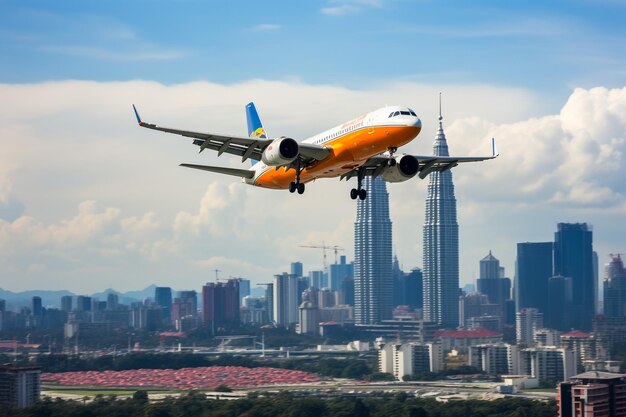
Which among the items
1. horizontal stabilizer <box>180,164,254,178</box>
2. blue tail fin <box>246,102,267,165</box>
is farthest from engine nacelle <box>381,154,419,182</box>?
blue tail fin <box>246,102,267,165</box>

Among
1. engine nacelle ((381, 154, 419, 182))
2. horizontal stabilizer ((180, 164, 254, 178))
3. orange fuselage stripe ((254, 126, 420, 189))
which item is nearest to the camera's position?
orange fuselage stripe ((254, 126, 420, 189))

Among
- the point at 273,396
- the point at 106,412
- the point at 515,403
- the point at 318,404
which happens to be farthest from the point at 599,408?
the point at 106,412

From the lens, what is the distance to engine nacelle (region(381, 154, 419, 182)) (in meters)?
83.2

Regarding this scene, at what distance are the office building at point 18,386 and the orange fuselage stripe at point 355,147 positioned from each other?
85.1m

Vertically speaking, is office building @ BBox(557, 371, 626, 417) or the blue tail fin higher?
the blue tail fin

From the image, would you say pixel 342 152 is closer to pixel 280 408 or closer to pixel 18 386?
pixel 280 408

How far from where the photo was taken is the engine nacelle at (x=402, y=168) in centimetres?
8319

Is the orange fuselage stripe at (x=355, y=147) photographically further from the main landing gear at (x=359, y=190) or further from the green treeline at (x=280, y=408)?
the green treeline at (x=280, y=408)

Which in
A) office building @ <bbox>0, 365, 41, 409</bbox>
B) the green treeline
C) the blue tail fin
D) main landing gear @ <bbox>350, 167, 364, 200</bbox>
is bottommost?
the green treeline

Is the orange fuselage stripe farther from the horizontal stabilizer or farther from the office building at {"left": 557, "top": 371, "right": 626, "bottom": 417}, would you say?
the office building at {"left": 557, "top": 371, "right": 626, "bottom": 417}

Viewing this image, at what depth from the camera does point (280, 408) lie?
15788 centimetres

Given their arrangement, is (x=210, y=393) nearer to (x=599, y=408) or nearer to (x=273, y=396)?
(x=273, y=396)

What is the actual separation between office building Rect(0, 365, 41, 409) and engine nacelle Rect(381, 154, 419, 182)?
8765cm

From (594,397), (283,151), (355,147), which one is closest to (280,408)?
(594,397)
